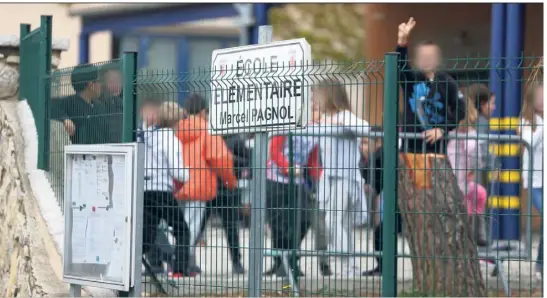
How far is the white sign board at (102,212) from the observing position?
7.71 m

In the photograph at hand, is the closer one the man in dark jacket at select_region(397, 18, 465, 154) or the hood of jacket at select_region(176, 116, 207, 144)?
the man in dark jacket at select_region(397, 18, 465, 154)

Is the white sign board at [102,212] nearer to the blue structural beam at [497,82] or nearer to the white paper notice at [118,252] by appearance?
Answer: the white paper notice at [118,252]

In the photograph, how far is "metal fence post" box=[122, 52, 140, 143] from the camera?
27.0ft

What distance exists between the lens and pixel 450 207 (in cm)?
767

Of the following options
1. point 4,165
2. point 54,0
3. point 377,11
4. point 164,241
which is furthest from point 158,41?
point 164,241

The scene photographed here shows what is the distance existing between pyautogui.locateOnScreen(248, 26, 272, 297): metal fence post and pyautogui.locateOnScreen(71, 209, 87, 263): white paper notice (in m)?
1.25

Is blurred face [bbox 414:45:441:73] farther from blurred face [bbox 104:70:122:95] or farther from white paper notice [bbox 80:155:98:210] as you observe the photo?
white paper notice [bbox 80:155:98:210]

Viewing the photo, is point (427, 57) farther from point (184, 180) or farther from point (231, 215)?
point (184, 180)

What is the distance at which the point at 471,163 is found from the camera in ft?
24.7

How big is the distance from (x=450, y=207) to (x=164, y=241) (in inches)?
80.6

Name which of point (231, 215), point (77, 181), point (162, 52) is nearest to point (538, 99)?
point (231, 215)

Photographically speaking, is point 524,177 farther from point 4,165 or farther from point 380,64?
point 4,165

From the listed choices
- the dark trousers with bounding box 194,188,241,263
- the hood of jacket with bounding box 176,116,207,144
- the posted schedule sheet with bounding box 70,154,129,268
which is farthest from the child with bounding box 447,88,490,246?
the posted schedule sheet with bounding box 70,154,129,268

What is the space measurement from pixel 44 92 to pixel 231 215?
107 inches
